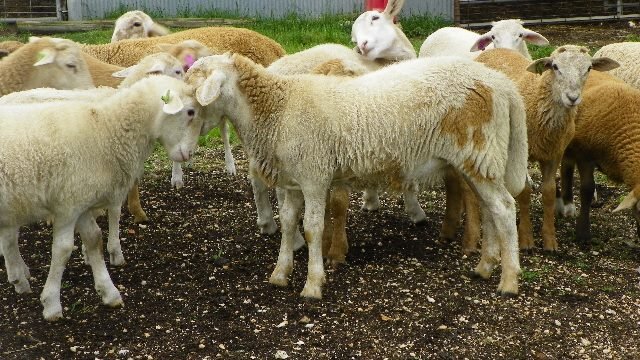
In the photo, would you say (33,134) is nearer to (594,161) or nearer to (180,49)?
(180,49)

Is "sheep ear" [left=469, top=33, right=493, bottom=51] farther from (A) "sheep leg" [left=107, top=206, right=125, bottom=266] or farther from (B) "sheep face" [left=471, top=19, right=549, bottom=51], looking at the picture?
(A) "sheep leg" [left=107, top=206, right=125, bottom=266]

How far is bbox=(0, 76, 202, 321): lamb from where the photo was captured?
5406 millimetres

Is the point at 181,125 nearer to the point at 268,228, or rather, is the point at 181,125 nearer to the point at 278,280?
the point at 278,280

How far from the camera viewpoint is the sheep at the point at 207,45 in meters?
9.10

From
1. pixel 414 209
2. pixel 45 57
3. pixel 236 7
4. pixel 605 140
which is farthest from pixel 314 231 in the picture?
pixel 236 7

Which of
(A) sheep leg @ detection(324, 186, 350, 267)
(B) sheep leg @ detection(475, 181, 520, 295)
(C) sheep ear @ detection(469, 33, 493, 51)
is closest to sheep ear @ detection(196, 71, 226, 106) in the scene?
(A) sheep leg @ detection(324, 186, 350, 267)

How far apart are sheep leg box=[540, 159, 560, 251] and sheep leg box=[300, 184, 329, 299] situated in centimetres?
201

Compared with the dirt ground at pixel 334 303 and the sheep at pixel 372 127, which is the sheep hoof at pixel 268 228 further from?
the sheep at pixel 372 127

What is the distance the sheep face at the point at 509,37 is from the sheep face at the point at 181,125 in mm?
4119

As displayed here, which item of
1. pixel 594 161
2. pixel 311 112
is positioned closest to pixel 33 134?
pixel 311 112

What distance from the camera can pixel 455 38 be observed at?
10125 mm

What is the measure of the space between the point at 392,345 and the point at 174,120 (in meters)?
1.86

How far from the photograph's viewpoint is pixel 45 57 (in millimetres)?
7441

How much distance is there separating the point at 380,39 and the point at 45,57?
282 cm
